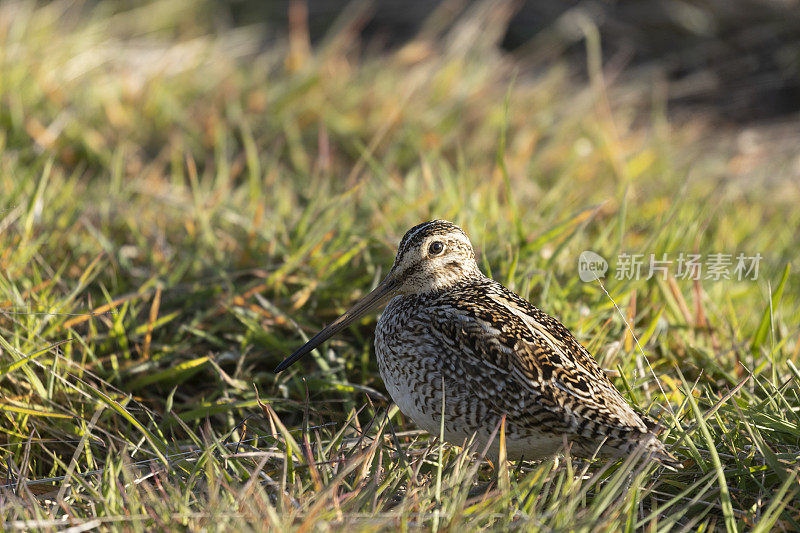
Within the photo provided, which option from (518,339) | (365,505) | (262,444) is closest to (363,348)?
(262,444)

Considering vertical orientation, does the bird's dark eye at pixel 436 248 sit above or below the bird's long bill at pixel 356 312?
above

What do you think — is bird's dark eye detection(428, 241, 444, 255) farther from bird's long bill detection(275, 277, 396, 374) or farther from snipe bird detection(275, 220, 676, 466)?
bird's long bill detection(275, 277, 396, 374)

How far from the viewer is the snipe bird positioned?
2.48m

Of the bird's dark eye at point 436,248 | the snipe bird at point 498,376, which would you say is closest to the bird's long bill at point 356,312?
the snipe bird at point 498,376

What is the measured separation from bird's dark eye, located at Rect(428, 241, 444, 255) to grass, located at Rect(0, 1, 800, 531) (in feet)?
1.88

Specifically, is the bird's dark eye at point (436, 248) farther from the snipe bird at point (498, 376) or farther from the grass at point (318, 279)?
the grass at point (318, 279)

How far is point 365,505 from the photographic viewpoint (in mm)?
2270

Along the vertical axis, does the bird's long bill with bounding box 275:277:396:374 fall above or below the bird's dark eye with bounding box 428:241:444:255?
below

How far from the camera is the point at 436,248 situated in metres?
2.97

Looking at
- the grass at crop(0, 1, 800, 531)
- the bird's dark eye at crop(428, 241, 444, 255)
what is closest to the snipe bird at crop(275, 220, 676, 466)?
the bird's dark eye at crop(428, 241, 444, 255)

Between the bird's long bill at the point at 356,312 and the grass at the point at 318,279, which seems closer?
the grass at the point at 318,279

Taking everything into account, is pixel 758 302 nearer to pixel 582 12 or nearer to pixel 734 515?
pixel 734 515

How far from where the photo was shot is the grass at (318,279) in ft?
7.84

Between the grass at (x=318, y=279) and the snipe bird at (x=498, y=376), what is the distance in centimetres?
13
